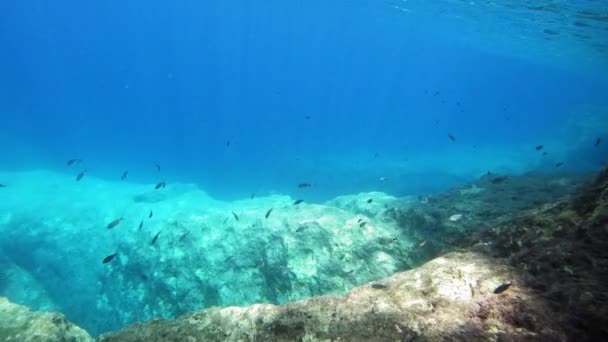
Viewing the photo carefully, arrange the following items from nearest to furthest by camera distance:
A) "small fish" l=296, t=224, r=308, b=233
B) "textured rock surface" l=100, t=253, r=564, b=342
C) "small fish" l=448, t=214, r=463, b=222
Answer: "textured rock surface" l=100, t=253, r=564, b=342 < "small fish" l=448, t=214, r=463, b=222 < "small fish" l=296, t=224, r=308, b=233

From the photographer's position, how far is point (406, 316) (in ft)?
11.6

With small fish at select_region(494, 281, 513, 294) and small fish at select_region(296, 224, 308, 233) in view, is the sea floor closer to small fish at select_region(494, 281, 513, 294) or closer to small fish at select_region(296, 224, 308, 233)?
small fish at select_region(296, 224, 308, 233)

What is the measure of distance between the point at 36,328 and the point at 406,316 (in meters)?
5.98

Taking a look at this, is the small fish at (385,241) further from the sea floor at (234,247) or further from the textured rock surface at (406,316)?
the textured rock surface at (406,316)

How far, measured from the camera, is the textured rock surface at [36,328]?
545 cm

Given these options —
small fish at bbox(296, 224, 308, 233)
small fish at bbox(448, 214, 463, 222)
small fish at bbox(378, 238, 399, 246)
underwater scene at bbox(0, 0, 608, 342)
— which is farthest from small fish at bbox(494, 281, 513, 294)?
small fish at bbox(296, 224, 308, 233)

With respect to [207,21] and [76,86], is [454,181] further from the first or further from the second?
[207,21]

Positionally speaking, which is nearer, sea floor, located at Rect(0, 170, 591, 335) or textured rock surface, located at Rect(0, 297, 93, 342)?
textured rock surface, located at Rect(0, 297, 93, 342)

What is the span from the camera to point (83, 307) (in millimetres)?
15523

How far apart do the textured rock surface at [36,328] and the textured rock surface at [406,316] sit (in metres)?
2.07

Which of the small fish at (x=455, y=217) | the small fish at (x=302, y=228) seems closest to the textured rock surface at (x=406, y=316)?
the small fish at (x=455, y=217)

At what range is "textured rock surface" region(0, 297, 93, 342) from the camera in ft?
17.9

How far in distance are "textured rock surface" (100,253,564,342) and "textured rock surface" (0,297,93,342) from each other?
2073mm

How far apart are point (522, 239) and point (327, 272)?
609 cm
